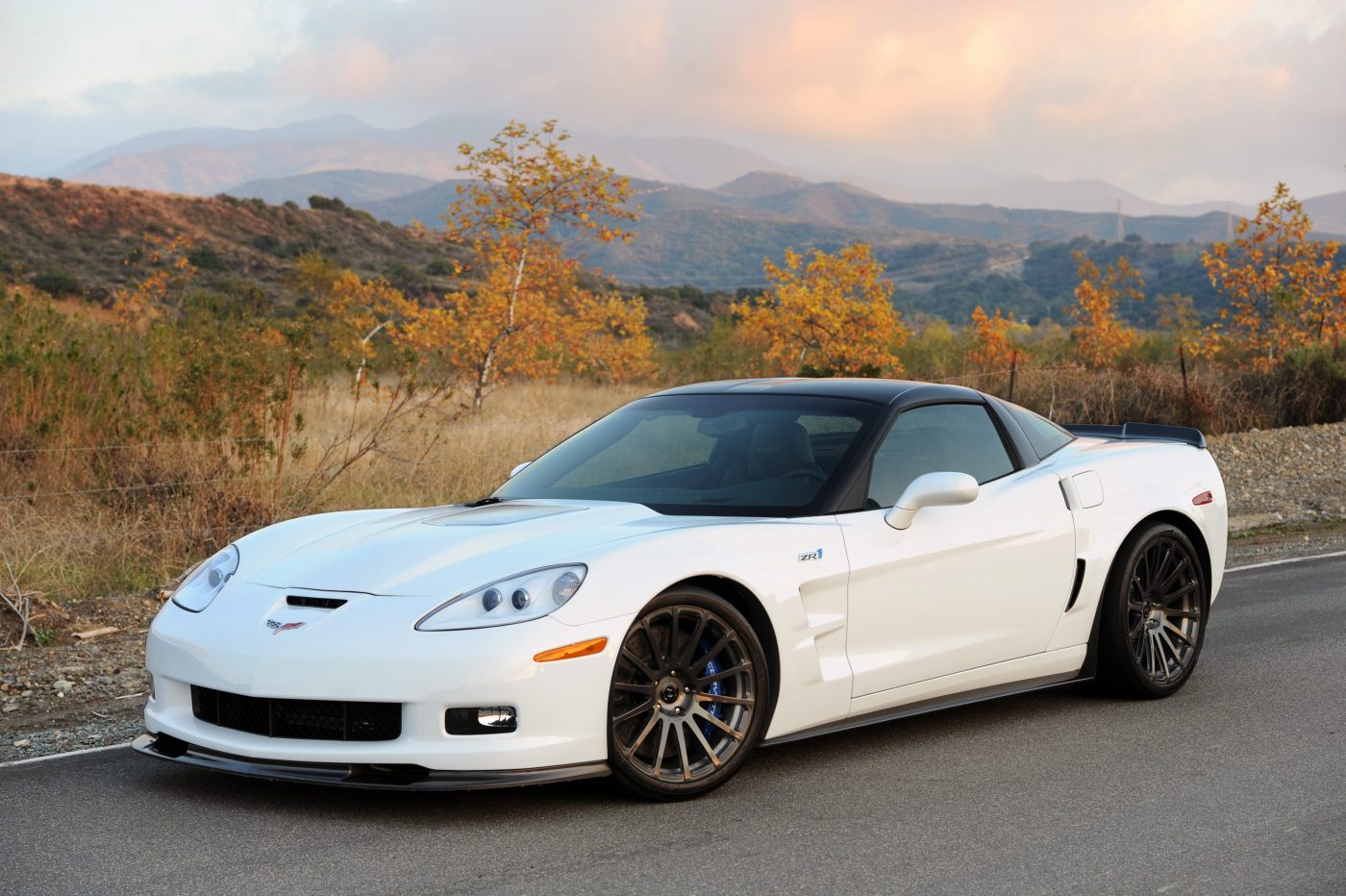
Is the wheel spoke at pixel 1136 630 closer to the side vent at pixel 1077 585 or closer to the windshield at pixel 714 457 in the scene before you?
the side vent at pixel 1077 585

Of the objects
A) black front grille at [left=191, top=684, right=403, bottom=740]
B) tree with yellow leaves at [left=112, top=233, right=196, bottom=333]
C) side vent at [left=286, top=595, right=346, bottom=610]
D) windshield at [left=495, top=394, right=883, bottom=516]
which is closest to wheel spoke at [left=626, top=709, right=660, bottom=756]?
black front grille at [left=191, top=684, right=403, bottom=740]

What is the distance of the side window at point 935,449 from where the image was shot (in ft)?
18.7

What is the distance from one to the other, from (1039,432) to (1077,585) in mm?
796

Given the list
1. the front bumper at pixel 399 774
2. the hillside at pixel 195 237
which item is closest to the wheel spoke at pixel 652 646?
the front bumper at pixel 399 774

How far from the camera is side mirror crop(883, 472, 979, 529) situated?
211 inches

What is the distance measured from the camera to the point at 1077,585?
6.14 metres

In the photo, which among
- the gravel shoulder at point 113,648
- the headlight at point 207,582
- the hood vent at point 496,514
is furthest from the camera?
the gravel shoulder at point 113,648

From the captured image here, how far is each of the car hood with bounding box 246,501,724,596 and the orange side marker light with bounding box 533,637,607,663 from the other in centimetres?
30

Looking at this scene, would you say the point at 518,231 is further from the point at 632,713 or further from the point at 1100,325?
the point at 632,713

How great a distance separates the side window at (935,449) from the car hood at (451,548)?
875 mm

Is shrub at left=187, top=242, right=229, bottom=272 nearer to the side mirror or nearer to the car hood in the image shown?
the car hood

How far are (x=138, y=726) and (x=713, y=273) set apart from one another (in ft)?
605

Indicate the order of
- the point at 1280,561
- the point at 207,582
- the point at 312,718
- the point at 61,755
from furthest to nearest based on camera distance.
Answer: the point at 1280,561
the point at 61,755
the point at 207,582
the point at 312,718

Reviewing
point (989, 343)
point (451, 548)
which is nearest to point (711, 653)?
point (451, 548)
